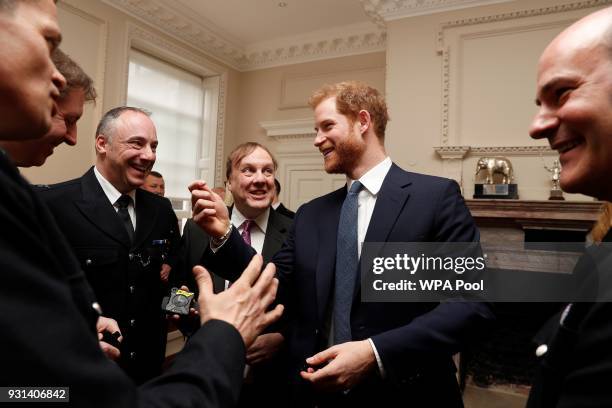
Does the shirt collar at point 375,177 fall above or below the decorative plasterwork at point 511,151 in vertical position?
below

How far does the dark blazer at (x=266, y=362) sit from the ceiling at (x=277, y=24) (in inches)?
148

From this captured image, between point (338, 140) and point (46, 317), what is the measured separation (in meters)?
1.28

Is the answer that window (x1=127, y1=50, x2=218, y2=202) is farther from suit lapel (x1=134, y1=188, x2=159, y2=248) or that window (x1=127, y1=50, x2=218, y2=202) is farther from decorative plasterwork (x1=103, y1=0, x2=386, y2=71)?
suit lapel (x1=134, y1=188, x2=159, y2=248)

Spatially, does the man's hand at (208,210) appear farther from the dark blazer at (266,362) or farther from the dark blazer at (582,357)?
the dark blazer at (582,357)

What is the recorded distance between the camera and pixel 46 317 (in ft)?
1.68

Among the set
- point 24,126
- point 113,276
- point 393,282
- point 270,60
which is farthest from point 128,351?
point 270,60

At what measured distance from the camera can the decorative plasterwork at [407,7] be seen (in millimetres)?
4586

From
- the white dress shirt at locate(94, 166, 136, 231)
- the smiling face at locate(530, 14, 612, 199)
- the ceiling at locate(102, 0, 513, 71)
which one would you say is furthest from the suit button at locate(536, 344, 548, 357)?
the ceiling at locate(102, 0, 513, 71)

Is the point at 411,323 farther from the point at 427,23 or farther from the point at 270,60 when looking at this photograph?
the point at 270,60

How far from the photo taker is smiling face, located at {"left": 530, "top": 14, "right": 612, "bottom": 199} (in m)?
0.76

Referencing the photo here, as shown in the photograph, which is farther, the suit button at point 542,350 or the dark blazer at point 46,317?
the suit button at point 542,350

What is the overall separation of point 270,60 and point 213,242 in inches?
214

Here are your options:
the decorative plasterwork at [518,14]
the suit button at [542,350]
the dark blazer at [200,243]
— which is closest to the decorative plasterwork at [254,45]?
the decorative plasterwork at [518,14]

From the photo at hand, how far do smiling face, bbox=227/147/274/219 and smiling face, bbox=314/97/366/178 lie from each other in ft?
1.94
